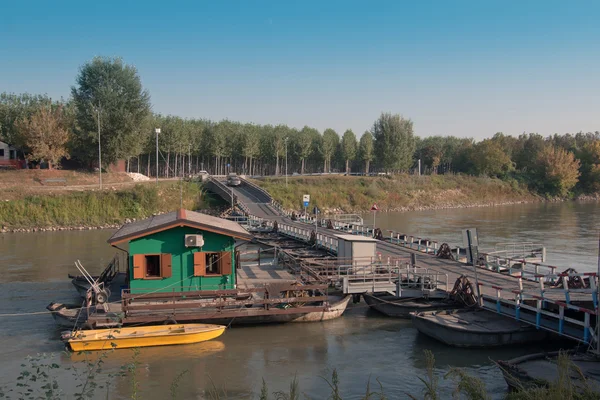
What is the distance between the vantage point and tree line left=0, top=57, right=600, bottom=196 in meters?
68.3

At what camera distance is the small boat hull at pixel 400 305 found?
70.2 ft

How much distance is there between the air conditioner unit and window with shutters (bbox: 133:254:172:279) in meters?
0.93

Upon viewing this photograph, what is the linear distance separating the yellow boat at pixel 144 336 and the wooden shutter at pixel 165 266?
238 cm

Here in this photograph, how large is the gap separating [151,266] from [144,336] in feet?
11.0

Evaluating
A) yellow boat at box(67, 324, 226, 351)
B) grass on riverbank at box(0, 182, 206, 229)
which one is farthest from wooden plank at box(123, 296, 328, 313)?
grass on riverbank at box(0, 182, 206, 229)

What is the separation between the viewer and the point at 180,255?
68.2ft

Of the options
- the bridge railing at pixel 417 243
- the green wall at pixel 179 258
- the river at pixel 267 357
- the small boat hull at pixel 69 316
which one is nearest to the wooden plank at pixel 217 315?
the river at pixel 267 357

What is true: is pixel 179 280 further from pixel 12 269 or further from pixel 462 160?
pixel 462 160

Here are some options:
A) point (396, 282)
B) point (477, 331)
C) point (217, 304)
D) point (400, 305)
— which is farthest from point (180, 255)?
point (477, 331)

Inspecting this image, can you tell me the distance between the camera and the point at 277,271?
89.8ft

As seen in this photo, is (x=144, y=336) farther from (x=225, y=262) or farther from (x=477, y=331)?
(x=477, y=331)

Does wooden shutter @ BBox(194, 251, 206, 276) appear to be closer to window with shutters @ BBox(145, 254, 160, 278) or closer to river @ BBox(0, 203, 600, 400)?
window with shutters @ BBox(145, 254, 160, 278)

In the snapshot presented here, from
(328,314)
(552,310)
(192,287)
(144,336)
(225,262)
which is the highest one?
(225,262)

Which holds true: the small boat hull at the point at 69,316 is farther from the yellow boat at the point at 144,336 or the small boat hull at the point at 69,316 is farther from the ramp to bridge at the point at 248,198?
the ramp to bridge at the point at 248,198
